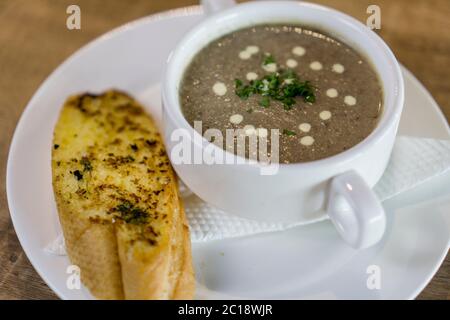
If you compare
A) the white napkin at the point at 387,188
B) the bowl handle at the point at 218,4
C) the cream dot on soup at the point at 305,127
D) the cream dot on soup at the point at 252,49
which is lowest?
the white napkin at the point at 387,188

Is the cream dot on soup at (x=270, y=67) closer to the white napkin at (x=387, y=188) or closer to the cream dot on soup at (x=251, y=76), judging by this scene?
the cream dot on soup at (x=251, y=76)

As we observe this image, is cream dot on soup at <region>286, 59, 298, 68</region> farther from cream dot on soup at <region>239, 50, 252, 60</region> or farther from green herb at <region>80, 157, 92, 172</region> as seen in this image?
green herb at <region>80, 157, 92, 172</region>

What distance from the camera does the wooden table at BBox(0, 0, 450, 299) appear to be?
2.83 metres

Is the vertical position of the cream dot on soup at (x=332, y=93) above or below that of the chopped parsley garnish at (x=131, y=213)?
above

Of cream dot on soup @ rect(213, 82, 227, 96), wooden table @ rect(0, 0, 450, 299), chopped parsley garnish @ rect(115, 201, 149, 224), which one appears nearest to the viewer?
chopped parsley garnish @ rect(115, 201, 149, 224)

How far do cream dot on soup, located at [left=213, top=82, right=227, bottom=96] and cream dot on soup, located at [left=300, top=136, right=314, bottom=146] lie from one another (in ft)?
1.20

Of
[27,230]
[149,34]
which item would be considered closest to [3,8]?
[149,34]

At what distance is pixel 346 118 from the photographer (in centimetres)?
212

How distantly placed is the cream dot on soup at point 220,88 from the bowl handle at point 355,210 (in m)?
0.58

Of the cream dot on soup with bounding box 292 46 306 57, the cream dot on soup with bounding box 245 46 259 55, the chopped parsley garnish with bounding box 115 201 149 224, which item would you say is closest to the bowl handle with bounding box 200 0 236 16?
the cream dot on soup with bounding box 245 46 259 55

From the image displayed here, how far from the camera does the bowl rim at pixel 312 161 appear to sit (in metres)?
1.86

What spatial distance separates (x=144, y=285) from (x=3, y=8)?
2.06 metres

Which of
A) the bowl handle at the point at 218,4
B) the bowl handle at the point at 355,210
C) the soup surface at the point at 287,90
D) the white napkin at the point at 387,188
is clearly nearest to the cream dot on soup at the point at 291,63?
the soup surface at the point at 287,90
